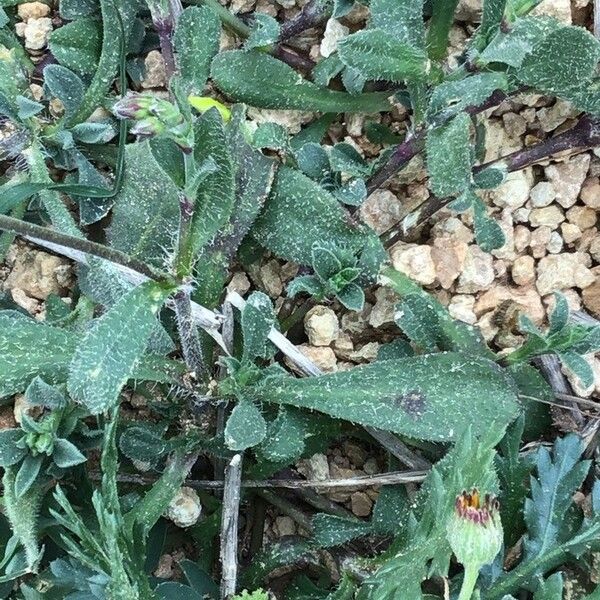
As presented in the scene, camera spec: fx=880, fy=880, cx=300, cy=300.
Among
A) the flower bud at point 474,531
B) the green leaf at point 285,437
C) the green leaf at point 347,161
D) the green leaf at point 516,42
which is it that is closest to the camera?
the flower bud at point 474,531

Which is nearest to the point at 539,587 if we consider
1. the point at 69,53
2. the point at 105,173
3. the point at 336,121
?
the point at 336,121

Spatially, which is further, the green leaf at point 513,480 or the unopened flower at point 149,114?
the green leaf at point 513,480

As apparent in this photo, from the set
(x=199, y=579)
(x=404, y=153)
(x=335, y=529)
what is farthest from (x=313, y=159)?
(x=199, y=579)

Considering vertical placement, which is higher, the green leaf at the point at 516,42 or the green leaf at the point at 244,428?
the green leaf at the point at 516,42

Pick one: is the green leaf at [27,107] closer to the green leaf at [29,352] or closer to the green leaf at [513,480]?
the green leaf at [29,352]

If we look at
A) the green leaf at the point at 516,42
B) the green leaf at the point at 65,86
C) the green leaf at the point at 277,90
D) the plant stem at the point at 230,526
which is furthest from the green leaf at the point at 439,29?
the plant stem at the point at 230,526
